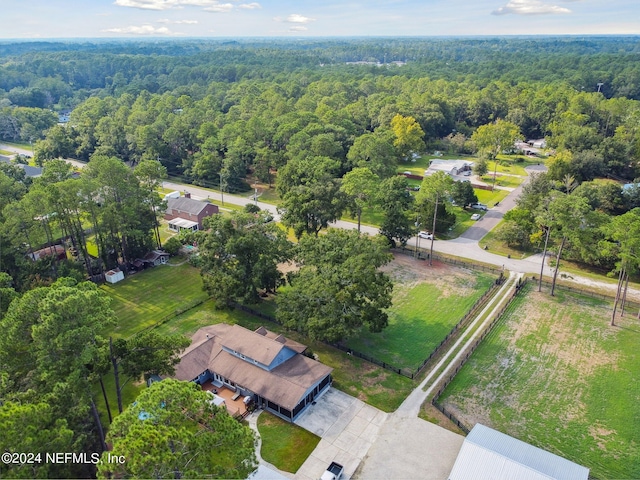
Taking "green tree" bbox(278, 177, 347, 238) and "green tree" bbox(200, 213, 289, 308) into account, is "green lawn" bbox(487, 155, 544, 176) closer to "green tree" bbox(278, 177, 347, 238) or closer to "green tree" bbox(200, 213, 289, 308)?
"green tree" bbox(278, 177, 347, 238)

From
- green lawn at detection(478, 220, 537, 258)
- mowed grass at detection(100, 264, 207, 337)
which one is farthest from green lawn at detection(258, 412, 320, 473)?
green lawn at detection(478, 220, 537, 258)

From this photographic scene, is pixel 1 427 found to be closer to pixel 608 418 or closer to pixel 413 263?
pixel 608 418

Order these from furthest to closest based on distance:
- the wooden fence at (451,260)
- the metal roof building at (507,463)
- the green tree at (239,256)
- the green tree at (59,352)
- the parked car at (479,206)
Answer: the parked car at (479,206)
the wooden fence at (451,260)
the green tree at (239,256)
the metal roof building at (507,463)
the green tree at (59,352)

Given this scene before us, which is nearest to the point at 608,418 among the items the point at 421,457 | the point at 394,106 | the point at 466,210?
the point at 421,457

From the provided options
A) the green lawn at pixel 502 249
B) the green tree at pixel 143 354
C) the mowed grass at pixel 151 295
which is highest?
the green tree at pixel 143 354

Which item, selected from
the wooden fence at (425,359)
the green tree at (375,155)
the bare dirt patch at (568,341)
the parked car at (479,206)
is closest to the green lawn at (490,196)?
the parked car at (479,206)

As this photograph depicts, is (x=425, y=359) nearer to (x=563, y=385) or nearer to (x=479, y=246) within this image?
(x=563, y=385)

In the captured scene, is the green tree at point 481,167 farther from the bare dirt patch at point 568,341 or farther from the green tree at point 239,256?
the green tree at point 239,256
